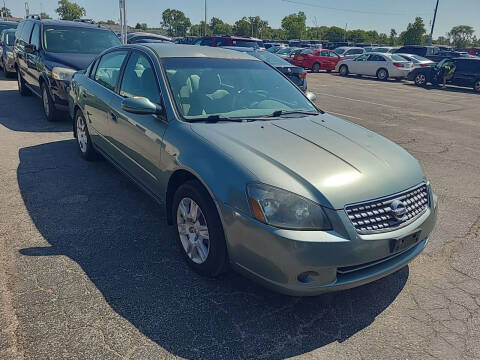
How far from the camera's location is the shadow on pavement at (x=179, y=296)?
2457mm

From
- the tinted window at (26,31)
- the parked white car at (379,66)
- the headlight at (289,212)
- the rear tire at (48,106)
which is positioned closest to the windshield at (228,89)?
the headlight at (289,212)

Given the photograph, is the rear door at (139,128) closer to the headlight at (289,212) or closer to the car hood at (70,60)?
the headlight at (289,212)

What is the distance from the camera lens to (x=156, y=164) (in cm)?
341

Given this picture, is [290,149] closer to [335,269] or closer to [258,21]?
[335,269]

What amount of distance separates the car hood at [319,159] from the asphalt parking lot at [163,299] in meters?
0.85

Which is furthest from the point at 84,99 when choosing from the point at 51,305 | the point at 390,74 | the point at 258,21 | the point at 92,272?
the point at 258,21

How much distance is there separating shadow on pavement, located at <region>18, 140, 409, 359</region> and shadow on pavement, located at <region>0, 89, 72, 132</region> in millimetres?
3484

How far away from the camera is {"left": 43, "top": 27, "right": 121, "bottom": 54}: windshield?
8.09m

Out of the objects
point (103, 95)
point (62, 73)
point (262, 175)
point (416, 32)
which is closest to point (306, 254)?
point (262, 175)

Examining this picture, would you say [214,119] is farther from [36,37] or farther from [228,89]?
[36,37]

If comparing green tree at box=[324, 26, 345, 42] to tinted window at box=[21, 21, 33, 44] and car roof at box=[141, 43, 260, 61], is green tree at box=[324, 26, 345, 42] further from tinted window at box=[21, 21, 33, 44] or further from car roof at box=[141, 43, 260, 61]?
car roof at box=[141, 43, 260, 61]

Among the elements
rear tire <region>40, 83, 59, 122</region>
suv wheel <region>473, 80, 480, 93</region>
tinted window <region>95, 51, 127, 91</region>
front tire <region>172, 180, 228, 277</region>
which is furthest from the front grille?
suv wheel <region>473, 80, 480, 93</region>

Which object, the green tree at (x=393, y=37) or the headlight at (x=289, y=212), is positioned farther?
the green tree at (x=393, y=37)

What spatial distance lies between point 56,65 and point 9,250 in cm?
502
